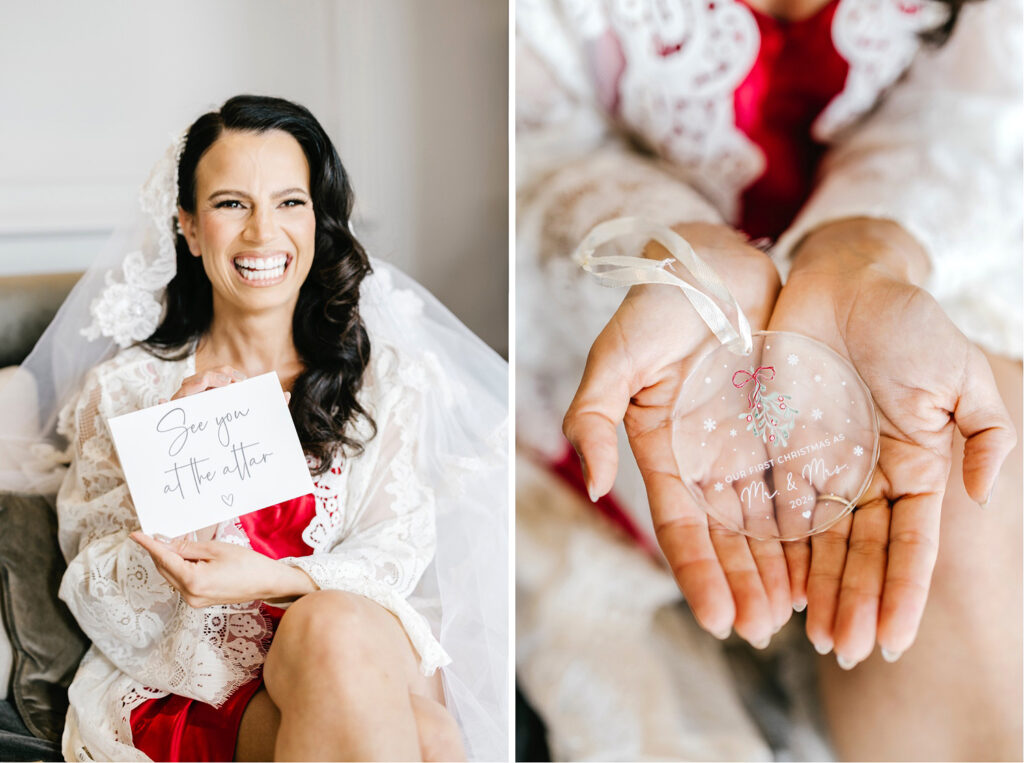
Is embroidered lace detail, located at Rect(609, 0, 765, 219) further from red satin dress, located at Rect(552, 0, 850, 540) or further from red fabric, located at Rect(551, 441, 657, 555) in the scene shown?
red fabric, located at Rect(551, 441, 657, 555)

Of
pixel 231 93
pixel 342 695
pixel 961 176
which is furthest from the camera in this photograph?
pixel 961 176

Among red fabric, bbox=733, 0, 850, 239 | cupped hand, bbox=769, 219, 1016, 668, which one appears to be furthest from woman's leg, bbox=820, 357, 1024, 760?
red fabric, bbox=733, 0, 850, 239

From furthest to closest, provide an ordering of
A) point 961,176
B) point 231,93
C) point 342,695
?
point 961,176
point 231,93
point 342,695

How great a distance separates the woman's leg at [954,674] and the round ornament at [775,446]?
0.41ft

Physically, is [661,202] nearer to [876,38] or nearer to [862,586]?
[876,38]

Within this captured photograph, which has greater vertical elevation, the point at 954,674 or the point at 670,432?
the point at 670,432

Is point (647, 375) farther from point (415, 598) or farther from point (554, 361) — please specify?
point (415, 598)

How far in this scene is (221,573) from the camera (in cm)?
73

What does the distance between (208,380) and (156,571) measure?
0.20 metres

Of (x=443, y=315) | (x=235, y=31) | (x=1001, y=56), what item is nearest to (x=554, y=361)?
(x=443, y=315)

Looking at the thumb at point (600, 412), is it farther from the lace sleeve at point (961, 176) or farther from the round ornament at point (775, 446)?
the lace sleeve at point (961, 176)

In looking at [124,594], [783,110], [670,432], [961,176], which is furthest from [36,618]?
[961,176]

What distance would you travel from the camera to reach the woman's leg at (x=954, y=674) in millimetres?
791

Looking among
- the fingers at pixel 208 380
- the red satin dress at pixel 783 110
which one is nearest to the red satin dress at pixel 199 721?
the fingers at pixel 208 380
